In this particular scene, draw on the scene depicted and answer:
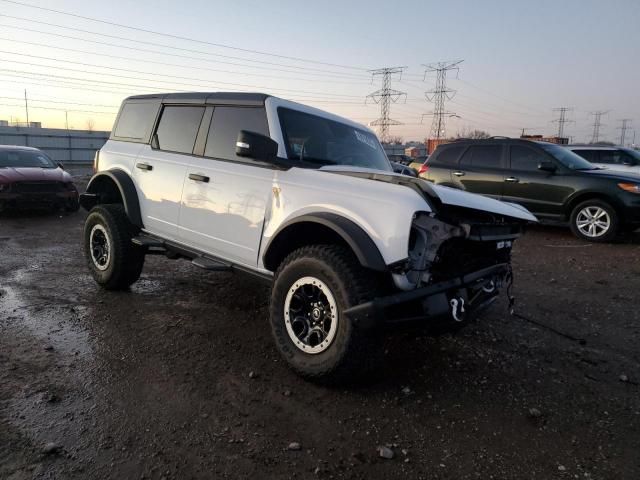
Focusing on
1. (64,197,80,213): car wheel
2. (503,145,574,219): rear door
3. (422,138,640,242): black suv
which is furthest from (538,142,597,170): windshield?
(64,197,80,213): car wheel

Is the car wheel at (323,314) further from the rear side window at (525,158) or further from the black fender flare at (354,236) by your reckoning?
the rear side window at (525,158)

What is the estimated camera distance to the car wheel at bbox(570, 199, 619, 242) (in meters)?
8.16

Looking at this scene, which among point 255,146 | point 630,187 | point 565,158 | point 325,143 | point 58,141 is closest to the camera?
point 255,146

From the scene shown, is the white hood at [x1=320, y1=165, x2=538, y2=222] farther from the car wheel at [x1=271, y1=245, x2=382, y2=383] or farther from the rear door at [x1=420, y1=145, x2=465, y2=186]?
the rear door at [x1=420, y1=145, x2=465, y2=186]

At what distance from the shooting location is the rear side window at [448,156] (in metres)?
10.1

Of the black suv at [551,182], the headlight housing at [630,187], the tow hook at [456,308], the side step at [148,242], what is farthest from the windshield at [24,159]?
the headlight housing at [630,187]

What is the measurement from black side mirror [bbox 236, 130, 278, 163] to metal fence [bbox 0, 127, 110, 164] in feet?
102

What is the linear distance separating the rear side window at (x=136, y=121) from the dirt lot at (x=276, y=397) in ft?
5.78

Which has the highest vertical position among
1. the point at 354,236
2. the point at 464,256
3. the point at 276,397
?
the point at 354,236

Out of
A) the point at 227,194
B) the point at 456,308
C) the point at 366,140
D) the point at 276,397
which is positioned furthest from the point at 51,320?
the point at 456,308

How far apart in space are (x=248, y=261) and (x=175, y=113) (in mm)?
1994

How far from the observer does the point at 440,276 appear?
3.15m

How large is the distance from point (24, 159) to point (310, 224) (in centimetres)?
1038

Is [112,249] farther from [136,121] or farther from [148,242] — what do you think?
[136,121]
